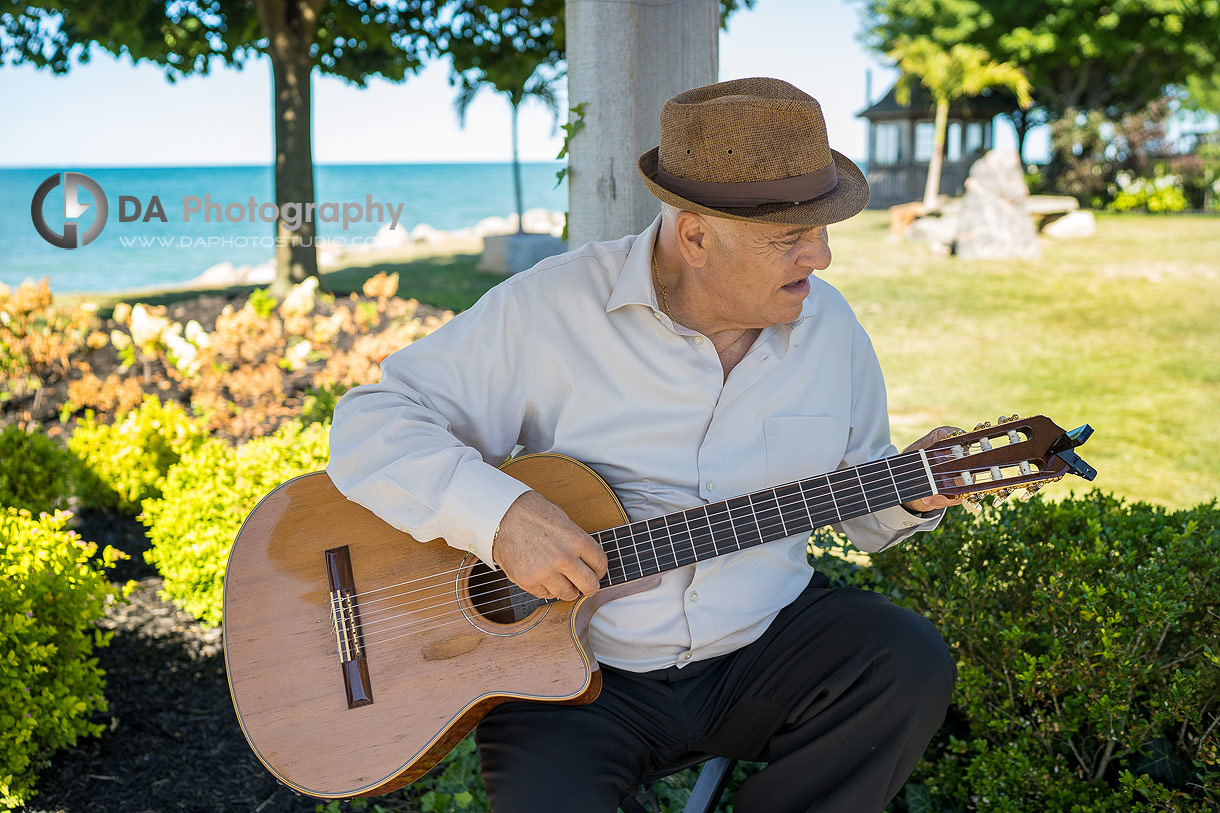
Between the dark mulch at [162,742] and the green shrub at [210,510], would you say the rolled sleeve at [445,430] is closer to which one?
the dark mulch at [162,742]

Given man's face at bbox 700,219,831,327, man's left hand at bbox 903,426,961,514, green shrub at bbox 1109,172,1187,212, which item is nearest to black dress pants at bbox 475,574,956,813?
man's left hand at bbox 903,426,961,514

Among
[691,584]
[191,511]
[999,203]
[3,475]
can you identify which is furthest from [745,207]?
[999,203]

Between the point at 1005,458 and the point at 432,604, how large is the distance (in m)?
1.23

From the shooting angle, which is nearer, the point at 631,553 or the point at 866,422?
the point at 631,553

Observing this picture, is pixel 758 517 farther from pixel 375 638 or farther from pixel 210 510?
pixel 210 510

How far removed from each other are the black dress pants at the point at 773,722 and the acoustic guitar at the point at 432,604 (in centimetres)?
10

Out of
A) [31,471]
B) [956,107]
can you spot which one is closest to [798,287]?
[31,471]

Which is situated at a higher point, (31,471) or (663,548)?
(663,548)

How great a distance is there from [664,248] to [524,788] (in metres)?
1.28

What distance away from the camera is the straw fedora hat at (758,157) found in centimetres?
202

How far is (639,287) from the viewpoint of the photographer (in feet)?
7.31

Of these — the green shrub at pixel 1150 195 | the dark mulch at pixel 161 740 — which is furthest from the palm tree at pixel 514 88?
the green shrub at pixel 1150 195

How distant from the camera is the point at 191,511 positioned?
3.64 meters

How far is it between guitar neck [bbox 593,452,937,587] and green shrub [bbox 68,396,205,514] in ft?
10.6
